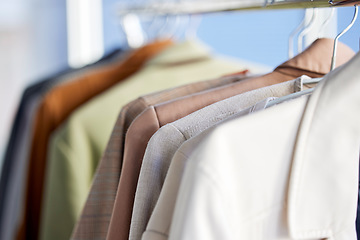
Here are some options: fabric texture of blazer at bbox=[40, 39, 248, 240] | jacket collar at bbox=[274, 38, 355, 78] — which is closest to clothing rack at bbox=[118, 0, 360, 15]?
jacket collar at bbox=[274, 38, 355, 78]

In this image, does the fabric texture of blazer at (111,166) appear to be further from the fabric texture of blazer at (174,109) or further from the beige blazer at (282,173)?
the beige blazer at (282,173)

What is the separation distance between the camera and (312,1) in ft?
1.53

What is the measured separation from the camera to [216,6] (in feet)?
2.97

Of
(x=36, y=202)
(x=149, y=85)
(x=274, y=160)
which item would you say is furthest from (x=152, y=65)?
(x=274, y=160)

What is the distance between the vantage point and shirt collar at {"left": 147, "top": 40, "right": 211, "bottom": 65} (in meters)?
0.97

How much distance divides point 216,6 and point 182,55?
0.42 ft

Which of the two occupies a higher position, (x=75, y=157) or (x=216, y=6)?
(x=216, y=6)

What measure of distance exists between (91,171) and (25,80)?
1.88m

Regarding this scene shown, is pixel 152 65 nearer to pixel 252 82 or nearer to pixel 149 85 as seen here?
pixel 149 85

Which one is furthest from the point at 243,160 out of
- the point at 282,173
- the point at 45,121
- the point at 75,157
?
the point at 45,121

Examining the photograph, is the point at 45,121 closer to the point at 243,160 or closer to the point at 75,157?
the point at 75,157

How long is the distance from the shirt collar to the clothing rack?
7 cm

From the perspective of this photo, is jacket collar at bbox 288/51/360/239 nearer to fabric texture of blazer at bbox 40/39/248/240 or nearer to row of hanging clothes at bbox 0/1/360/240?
row of hanging clothes at bbox 0/1/360/240

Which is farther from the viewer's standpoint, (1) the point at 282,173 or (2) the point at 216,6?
(2) the point at 216,6
